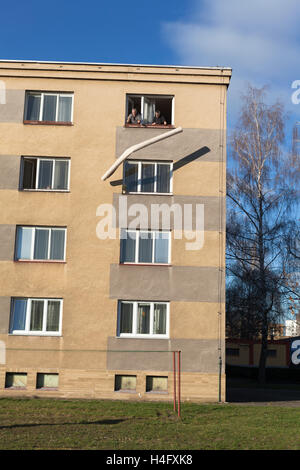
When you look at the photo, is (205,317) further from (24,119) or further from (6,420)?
(24,119)

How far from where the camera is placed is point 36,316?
18.9m

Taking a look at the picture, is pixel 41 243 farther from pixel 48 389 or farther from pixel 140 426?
pixel 140 426

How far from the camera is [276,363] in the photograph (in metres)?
38.6

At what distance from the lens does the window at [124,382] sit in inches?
729

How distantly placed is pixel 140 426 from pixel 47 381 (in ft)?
21.6

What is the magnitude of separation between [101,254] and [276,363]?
24.2 meters

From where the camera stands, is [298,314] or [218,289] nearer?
[218,289]

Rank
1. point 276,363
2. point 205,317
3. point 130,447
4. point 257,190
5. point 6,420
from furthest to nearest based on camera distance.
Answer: point 276,363
point 257,190
point 205,317
point 6,420
point 130,447

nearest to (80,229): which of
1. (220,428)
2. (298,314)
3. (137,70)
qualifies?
(137,70)

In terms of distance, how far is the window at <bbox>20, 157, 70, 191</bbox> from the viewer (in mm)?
19703

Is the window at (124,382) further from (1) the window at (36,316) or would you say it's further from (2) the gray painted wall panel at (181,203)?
(2) the gray painted wall panel at (181,203)

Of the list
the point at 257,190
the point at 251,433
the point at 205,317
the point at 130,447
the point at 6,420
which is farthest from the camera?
the point at 257,190

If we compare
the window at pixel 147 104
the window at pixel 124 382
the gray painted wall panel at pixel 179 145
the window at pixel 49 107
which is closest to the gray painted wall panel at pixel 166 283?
the window at pixel 124 382

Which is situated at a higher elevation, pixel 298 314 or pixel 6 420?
pixel 298 314
